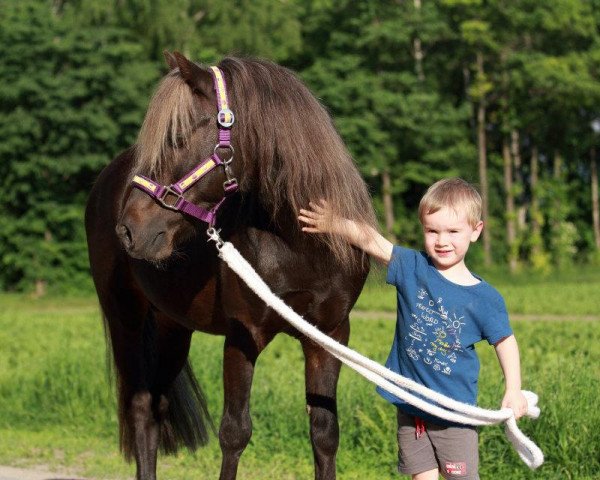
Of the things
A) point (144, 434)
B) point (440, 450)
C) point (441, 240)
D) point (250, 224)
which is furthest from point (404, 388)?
point (144, 434)

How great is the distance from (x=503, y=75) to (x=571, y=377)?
24962 millimetres

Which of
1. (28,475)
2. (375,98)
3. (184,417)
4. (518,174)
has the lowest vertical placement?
(518,174)

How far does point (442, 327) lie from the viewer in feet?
12.1

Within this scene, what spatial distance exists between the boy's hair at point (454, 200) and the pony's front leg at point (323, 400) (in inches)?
35.5

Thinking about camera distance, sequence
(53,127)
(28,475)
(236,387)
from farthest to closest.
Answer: (53,127) < (28,475) < (236,387)

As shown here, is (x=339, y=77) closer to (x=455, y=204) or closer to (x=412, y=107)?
(x=412, y=107)

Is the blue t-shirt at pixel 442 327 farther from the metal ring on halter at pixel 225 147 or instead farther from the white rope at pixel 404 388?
the metal ring on halter at pixel 225 147

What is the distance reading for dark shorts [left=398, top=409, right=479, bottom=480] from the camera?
12.3 feet

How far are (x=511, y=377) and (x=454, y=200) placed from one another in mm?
672

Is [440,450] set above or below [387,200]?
above

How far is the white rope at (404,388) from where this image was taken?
357cm

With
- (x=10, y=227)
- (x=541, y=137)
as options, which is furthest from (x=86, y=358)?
(x=541, y=137)

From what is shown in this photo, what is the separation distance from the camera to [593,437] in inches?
210

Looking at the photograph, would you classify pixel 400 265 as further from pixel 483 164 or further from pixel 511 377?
pixel 483 164
